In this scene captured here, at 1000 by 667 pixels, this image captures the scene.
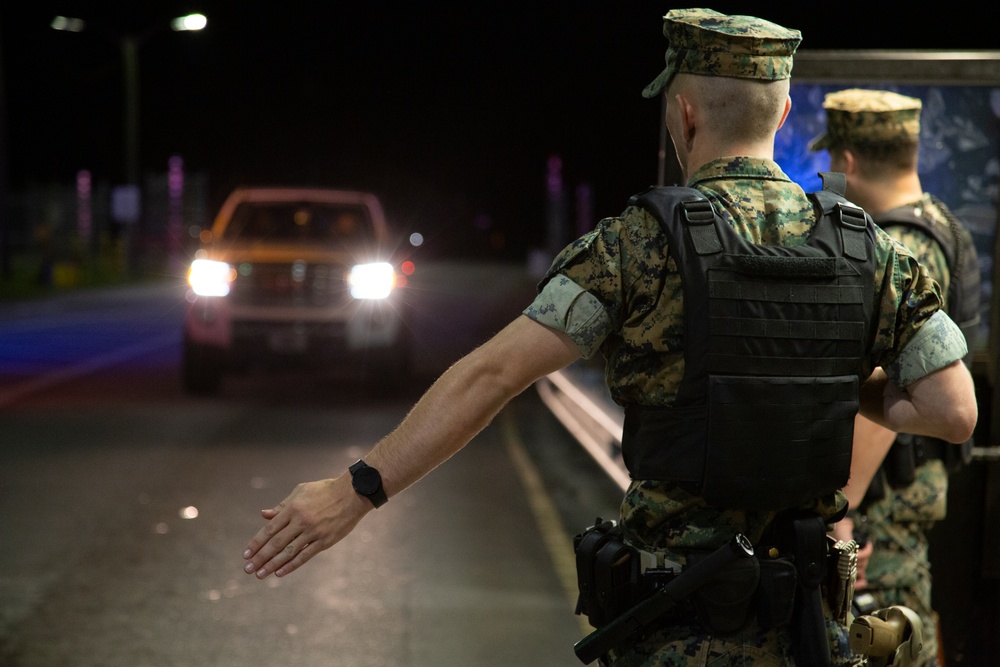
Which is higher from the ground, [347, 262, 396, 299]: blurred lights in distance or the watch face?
the watch face

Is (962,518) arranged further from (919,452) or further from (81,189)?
(81,189)

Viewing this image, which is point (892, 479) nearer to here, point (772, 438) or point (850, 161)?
point (850, 161)

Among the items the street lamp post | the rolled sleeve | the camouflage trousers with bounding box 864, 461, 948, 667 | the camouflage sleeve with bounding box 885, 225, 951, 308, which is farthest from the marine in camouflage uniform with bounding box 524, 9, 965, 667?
the street lamp post

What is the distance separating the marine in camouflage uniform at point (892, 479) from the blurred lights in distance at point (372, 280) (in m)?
9.63

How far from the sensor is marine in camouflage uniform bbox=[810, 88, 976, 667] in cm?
360

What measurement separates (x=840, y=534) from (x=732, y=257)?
1306 mm

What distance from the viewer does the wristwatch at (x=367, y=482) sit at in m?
2.49

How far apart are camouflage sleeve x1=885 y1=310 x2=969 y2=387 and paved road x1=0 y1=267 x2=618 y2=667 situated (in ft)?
9.50

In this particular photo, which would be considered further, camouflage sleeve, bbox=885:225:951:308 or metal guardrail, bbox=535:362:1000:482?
metal guardrail, bbox=535:362:1000:482

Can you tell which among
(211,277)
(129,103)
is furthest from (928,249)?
(129,103)

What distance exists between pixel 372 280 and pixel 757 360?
10871mm

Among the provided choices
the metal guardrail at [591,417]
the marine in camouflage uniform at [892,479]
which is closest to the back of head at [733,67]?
the marine in camouflage uniform at [892,479]

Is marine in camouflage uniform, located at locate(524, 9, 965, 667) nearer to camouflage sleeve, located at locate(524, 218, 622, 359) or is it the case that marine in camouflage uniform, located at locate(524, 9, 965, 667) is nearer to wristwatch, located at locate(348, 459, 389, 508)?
camouflage sleeve, located at locate(524, 218, 622, 359)

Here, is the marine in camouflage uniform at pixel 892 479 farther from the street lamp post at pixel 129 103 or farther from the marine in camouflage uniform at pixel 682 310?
the street lamp post at pixel 129 103
